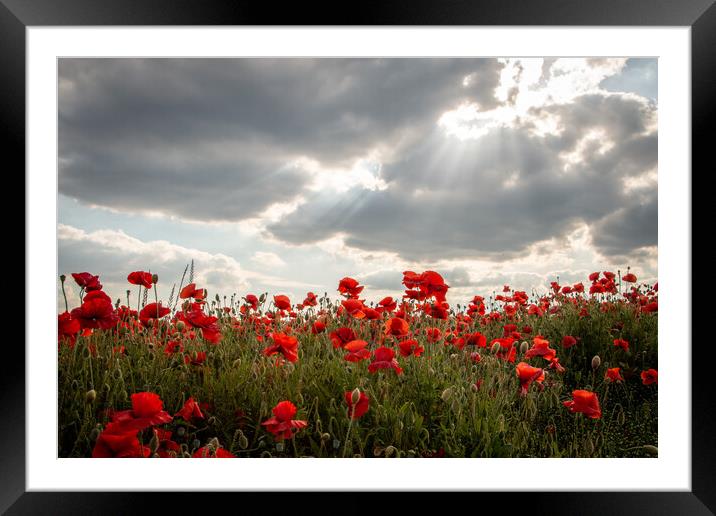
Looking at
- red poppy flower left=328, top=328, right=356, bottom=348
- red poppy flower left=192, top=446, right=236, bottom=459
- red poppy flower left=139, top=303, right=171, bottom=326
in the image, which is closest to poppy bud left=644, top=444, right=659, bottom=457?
red poppy flower left=328, top=328, right=356, bottom=348

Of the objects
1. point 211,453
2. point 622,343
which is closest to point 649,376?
point 622,343

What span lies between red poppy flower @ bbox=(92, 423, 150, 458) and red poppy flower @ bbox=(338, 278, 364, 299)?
109 cm

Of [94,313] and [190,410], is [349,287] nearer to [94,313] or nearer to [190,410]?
[190,410]

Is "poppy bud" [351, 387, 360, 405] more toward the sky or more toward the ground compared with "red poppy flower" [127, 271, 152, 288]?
more toward the ground

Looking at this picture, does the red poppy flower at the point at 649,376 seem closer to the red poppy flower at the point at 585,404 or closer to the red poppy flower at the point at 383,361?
the red poppy flower at the point at 585,404

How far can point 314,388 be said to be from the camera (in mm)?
2127

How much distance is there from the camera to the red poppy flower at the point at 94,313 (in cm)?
190

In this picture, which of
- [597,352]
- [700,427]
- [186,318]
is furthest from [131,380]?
[597,352]

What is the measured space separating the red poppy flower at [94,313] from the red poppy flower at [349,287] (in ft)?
3.30

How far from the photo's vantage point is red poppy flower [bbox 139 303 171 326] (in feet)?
7.37

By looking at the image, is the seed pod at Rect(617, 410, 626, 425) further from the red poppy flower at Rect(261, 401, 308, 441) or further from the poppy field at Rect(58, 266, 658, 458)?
the red poppy flower at Rect(261, 401, 308, 441)

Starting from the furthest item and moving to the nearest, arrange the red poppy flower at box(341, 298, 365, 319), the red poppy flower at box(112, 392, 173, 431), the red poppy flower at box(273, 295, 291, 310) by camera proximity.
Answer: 1. the red poppy flower at box(273, 295, 291, 310)
2. the red poppy flower at box(341, 298, 365, 319)
3. the red poppy flower at box(112, 392, 173, 431)

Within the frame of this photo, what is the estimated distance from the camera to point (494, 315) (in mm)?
3387
